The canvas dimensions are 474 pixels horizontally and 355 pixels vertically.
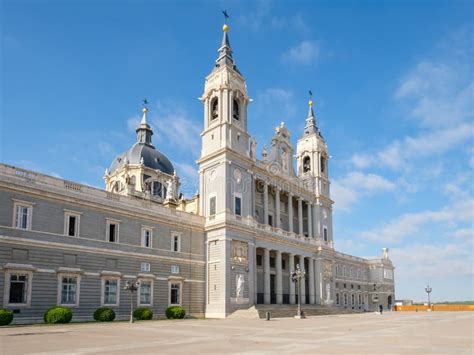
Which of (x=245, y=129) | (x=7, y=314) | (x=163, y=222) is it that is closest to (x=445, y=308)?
(x=245, y=129)

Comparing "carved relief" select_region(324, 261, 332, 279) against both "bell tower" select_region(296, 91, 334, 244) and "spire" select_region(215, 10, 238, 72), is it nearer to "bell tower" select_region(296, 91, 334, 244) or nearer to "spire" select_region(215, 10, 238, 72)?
"bell tower" select_region(296, 91, 334, 244)

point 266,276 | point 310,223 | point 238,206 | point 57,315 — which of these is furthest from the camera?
point 310,223

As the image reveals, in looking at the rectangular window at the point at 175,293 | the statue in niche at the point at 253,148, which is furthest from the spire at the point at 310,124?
the rectangular window at the point at 175,293

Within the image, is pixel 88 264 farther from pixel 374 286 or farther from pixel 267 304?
pixel 374 286

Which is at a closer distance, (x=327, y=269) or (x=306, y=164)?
(x=327, y=269)

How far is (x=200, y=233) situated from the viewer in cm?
4956

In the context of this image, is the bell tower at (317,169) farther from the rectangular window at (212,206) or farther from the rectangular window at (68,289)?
the rectangular window at (68,289)

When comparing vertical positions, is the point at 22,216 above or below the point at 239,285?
above

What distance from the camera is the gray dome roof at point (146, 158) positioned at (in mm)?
80500

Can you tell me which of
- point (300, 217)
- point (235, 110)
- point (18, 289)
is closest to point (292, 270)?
point (300, 217)

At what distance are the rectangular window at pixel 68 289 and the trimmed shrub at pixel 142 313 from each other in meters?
5.60

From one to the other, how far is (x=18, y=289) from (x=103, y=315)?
6906mm

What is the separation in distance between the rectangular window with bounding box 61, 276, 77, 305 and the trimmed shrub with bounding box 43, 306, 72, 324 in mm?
2782

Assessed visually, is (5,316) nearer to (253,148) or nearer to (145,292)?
(145,292)
